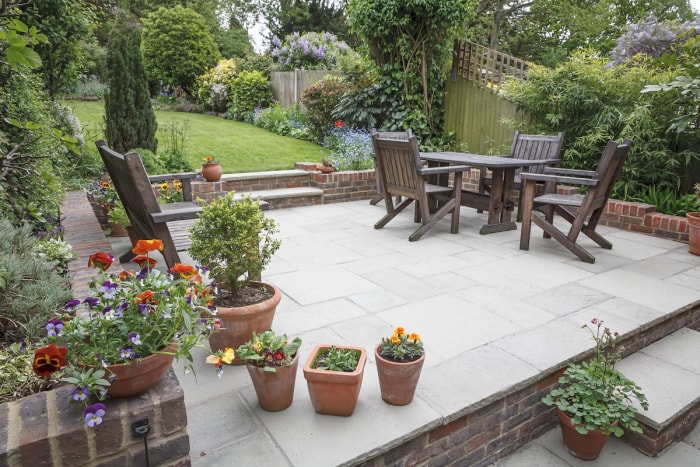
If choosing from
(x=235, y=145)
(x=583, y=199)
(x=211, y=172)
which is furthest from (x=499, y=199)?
(x=235, y=145)

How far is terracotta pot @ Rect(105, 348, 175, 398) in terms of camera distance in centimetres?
129

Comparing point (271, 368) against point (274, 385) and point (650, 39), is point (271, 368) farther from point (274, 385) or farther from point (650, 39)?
point (650, 39)

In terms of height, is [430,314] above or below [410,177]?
below

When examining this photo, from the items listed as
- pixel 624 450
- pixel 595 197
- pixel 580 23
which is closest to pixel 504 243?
pixel 595 197

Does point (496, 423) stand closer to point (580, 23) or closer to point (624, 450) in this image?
point (624, 450)

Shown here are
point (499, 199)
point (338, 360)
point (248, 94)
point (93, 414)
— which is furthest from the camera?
point (248, 94)

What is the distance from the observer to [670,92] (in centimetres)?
463

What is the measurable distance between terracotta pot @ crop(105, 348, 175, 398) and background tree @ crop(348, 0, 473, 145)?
625 cm

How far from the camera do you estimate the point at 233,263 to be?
→ 2.18 metres

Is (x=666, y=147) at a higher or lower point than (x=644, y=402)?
higher

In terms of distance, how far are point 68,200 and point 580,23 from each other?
712 inches

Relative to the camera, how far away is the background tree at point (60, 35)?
4945 mm

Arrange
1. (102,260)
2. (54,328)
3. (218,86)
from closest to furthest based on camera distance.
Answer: (54,328)
(102,260)
(218,86)

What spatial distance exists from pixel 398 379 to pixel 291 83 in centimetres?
981
